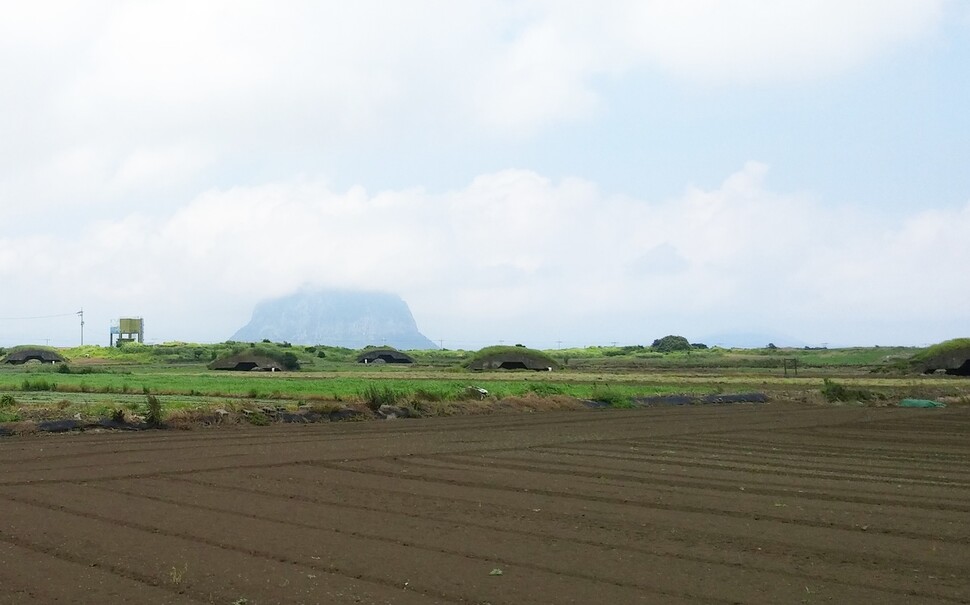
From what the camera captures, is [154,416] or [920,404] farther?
[920,404]

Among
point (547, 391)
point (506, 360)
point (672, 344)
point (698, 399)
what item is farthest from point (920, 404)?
point (672, 344)

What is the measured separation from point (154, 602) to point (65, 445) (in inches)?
477

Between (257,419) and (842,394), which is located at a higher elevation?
(842,394)

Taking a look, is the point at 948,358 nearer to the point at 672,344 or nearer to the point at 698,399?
the point at 698,399

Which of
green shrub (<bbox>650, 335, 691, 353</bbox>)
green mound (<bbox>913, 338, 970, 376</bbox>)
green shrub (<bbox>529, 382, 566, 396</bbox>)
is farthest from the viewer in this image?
green shrub (<bbox>650, 335, 691, 353</bbox>)

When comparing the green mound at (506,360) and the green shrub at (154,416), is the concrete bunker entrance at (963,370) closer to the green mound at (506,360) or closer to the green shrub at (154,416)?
the green mound at (506,360)

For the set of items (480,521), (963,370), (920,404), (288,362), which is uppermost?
(288,362)

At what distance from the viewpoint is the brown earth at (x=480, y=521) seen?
7.13m

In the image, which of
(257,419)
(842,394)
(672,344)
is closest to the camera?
(257,419)

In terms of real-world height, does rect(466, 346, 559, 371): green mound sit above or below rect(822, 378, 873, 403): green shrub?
above

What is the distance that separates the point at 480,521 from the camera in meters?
9.88

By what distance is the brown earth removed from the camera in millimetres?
7129

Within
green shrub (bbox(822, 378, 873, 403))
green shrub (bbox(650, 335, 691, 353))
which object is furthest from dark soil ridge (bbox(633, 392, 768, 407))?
green shrub (bbox(650, 335, 691, 353))

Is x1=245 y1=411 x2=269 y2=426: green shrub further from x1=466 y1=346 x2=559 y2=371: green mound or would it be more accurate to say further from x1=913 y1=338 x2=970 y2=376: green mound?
x1=913 y1=338 x2=970 y2=376: green mound
